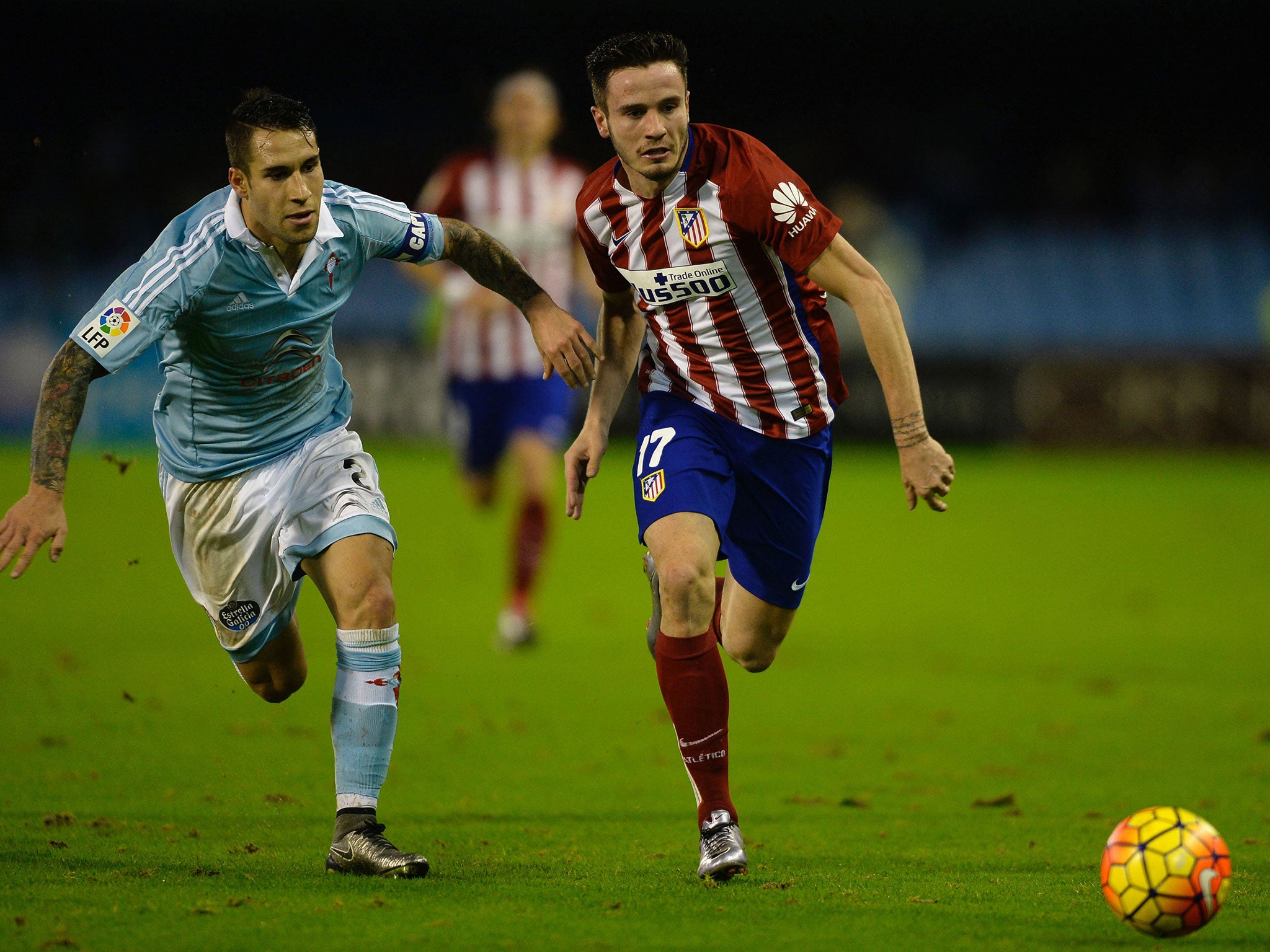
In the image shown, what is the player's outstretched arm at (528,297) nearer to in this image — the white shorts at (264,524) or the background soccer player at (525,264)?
the white shorts at (264,524)

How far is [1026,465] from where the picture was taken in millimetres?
18562

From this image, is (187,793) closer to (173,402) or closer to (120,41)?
(173,402)

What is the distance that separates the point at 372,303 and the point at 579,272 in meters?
15.7

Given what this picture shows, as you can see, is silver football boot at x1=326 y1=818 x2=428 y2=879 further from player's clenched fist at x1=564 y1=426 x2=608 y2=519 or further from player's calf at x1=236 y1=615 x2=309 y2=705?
player's clenched fist at x1=564 y1=426 x2=608 y2=519

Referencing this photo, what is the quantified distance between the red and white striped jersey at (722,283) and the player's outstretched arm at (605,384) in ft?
0.19

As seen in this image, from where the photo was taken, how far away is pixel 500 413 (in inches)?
369

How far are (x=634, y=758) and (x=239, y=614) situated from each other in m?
1.85

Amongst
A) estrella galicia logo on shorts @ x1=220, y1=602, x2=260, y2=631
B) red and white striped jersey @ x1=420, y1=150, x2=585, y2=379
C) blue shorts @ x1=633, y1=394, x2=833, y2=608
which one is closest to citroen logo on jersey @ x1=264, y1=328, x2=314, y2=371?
estrella galicia logo on shorts @ x1=220, y1=602, x2=260, y2=631

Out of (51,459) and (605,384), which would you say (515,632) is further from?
(51,459)

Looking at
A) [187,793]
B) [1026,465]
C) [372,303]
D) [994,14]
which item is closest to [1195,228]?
[994,14]

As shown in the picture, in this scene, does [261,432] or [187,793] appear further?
[187,793]

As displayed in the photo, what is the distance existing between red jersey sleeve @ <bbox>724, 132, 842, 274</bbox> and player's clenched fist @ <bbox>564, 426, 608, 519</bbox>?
794 mm

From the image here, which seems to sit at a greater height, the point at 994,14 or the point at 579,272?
the point at 994,14

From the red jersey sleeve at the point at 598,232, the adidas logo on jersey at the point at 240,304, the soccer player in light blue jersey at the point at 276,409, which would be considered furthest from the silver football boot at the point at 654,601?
the adidas logo on jersey at the point at 240,304
